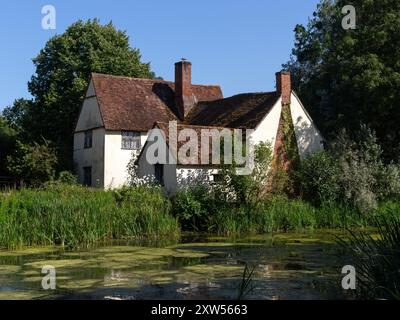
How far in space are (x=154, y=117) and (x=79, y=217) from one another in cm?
1862

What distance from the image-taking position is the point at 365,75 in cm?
2839

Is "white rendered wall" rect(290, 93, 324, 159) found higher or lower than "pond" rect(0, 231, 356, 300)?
higher

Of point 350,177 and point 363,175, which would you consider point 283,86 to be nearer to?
point 350,177

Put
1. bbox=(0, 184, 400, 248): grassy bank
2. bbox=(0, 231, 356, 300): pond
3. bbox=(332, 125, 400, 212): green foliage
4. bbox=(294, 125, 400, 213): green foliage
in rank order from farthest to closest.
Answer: bbox=(294, 125, 400, 213): green foliage
bbox=(332, 125, 400, 212): green foliage
bbox=(0, 184, 400, 248): grassy bank
bbox=(0, 231, 356, 300): pond

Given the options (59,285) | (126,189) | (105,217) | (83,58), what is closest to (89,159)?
(83,58)

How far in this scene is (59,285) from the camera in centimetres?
1154

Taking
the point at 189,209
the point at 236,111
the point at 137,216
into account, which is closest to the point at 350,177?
the point at 189,209

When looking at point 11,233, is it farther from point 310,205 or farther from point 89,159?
point 89,159

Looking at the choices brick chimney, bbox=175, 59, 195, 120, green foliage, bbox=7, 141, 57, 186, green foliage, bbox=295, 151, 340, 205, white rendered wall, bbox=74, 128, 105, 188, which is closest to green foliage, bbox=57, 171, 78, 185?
green foliage, bbox=7, 141, 57, 186

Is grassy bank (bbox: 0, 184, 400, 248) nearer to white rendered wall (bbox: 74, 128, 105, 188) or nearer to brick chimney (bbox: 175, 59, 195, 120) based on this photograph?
white rendered wall (bbox: 74, 128, 105, 188)

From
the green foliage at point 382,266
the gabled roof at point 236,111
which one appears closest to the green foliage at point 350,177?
the gabled roof at point 236,111

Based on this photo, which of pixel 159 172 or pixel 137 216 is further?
pixel 159 172

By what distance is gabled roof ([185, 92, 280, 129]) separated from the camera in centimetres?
3141

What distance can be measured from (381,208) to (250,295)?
16171mm
